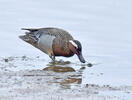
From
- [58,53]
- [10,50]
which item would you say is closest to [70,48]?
[58,53]

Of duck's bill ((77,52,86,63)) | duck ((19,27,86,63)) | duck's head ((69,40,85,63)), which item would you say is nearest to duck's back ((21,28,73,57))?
duck ((19,27,86,63))

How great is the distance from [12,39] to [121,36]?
2812 millimetres

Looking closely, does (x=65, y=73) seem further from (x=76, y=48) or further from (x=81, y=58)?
(x=76, y=48)

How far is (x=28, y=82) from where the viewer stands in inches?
392

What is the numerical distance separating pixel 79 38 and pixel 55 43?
214cm

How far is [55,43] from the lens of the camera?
44.1ft

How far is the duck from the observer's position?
13.0 meters

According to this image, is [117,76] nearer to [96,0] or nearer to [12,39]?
[12,39]

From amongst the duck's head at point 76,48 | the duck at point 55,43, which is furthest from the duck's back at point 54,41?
the duck's head at point 76,48

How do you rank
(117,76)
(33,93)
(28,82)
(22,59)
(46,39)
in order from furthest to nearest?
1. (46,39)
2. (22,59)
3. (117,76)
4. (28,82)
5. (33,93)

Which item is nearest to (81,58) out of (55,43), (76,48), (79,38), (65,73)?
(76,48)

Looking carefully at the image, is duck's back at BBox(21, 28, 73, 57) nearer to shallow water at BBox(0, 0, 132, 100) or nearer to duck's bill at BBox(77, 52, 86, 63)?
shallow water at BBox(0, 0, 132, 100)

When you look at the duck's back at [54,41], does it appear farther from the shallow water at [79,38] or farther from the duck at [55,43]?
the shallow water at [79,38]

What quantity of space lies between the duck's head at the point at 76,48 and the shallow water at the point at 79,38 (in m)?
0.15
